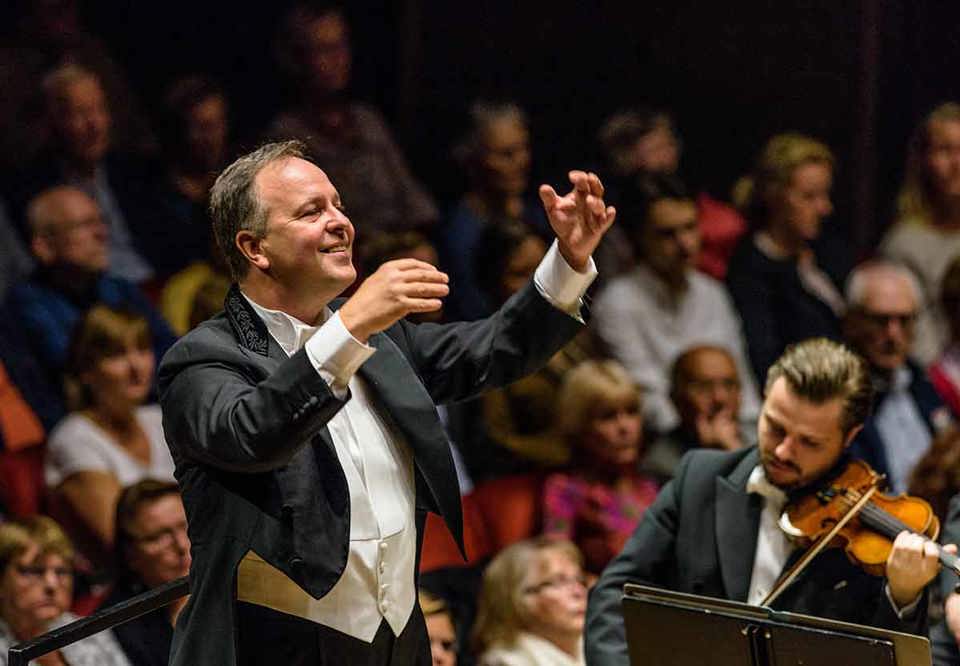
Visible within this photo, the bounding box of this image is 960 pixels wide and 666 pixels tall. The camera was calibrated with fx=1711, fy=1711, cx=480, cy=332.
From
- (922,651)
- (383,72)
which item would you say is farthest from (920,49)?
(922,651)

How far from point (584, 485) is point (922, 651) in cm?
232

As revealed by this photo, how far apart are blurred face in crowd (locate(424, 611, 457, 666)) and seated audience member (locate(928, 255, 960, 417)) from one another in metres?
2.17

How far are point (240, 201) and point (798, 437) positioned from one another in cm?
112

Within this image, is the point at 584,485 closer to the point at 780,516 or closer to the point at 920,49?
the point at 780,516

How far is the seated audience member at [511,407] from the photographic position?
485cm

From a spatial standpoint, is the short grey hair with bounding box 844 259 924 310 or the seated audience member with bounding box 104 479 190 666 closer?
the seated audience member with bounding box 104 479 190 666

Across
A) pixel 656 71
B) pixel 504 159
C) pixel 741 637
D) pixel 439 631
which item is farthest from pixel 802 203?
pixel 741 637

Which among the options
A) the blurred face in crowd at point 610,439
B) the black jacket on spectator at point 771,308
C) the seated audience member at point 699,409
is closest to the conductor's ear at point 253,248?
the blurred face in crowd at point 610,439

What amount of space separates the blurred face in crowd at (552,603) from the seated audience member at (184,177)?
152 cm

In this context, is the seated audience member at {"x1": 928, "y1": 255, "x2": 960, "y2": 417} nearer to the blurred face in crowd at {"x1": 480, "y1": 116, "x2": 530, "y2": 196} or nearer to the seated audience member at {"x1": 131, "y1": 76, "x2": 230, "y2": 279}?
the blurred face in crowd at {"x1": 480, "y1": 116, "x2": 530, "y2": 196}

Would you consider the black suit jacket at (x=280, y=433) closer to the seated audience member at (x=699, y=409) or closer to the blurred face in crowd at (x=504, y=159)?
the seated audience member at (x=699, y=409)

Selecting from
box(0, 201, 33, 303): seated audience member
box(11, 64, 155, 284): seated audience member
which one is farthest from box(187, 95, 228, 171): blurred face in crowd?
box(0, 201, 33, 303): seated audience member

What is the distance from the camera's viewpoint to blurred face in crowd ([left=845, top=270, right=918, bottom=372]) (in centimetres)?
543

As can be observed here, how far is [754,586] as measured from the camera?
10.2ft
